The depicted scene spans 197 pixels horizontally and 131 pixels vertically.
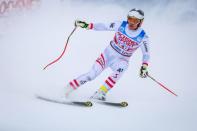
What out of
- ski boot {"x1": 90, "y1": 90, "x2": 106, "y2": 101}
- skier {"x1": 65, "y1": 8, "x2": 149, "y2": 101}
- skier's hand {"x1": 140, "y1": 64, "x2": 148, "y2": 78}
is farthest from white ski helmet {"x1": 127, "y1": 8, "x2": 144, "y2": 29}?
ski boot {"x1": 90, "y1": 90, "x2": 106, "y2": 101}

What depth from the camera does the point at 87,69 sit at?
2.18 meters

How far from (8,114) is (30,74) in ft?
0.77

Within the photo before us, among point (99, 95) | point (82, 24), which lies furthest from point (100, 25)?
point (99, 95)

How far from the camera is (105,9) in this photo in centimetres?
217

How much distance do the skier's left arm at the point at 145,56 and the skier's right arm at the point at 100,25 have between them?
0.15 metres

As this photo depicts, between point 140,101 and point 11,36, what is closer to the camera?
point 140,101

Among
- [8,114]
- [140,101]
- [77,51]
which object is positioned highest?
[77,51]

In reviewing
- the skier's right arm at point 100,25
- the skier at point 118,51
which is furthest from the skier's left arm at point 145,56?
the skier's right arm at point 100,25

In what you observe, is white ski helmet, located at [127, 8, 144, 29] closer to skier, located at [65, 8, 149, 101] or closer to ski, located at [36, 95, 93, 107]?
skier, located at [65, 8, 149, 101]

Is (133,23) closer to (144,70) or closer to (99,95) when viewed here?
(144,70)

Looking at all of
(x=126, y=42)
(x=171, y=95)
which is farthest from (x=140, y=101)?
(x=126, y=42)

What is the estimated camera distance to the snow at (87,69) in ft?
6.76

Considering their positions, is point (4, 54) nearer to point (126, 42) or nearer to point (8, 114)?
point (8, 114)

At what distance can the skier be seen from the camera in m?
2.09
